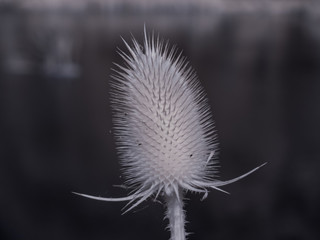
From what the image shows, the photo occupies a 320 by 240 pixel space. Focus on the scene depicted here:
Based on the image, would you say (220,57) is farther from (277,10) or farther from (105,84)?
(277,10)

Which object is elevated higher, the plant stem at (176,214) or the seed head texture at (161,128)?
the seed head texture at (161,128)

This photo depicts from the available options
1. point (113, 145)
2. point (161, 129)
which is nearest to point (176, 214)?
point (161, 129)

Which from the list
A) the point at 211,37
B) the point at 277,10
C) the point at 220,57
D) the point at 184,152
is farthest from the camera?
the point at 277,10

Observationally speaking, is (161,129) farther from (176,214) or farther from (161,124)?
(176,214)

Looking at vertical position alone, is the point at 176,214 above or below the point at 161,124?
below

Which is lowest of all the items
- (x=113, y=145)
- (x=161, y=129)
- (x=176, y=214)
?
(x=113, y=145)

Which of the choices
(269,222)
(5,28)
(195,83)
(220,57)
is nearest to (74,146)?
(269,222)
